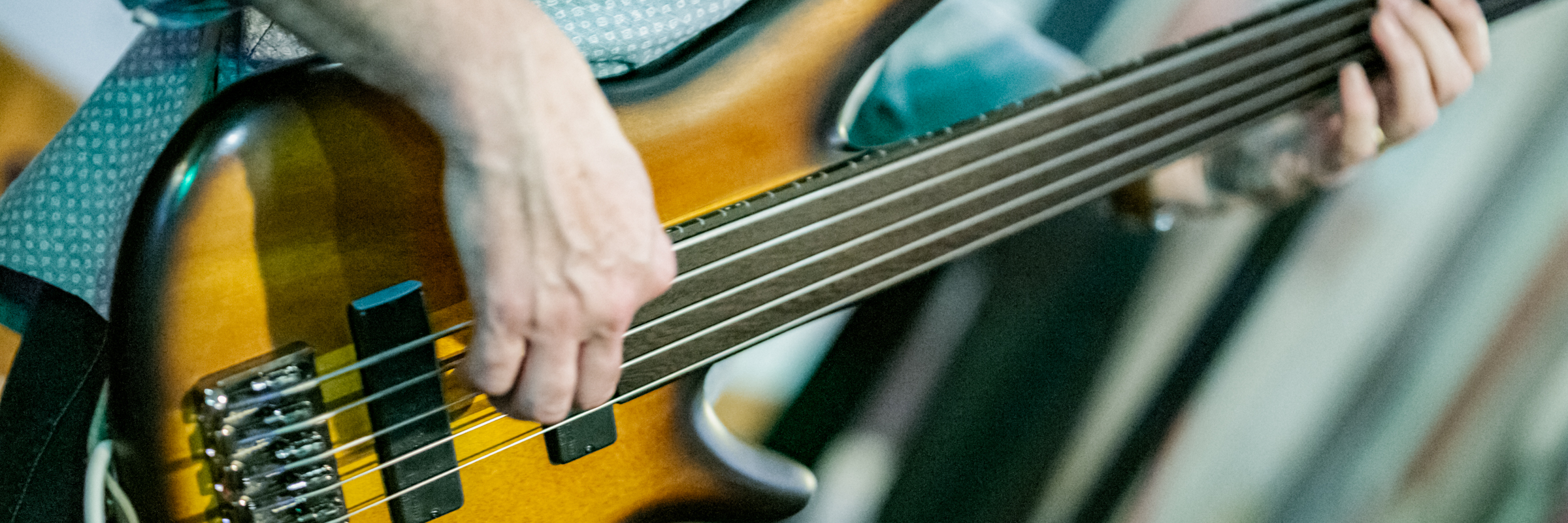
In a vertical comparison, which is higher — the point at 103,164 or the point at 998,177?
the point at 998,177

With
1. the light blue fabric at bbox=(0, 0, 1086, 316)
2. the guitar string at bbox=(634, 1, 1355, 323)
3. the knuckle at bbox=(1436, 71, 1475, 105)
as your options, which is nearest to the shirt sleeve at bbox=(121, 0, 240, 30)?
the light blue fabric at bbox=(0, 0, 1086, 316)

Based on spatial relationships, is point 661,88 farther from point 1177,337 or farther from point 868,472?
point 1177,337

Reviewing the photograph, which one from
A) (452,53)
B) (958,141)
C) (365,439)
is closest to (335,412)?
(365,439)

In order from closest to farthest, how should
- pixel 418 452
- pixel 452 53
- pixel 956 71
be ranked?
1. pixel 452 53
2. pixel 418 452
3. pixel 956 71

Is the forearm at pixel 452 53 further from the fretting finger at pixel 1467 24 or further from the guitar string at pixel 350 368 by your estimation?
the fretting finger at pixel 1467 24

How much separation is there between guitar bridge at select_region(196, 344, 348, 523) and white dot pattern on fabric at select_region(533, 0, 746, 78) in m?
0.25

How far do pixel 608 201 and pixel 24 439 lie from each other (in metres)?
0.49

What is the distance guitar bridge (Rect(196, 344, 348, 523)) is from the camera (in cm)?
39

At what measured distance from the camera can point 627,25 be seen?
1.75 ft

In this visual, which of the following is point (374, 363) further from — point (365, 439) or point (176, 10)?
point (176, 10)

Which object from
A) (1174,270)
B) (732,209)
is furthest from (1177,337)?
(732,209)

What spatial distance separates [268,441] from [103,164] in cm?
24

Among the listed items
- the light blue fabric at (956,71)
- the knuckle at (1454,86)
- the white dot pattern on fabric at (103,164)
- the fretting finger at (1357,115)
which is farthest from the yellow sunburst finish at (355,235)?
the knuckle at (1454,86)

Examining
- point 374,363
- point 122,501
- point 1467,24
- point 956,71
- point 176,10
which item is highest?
point 1467,24
